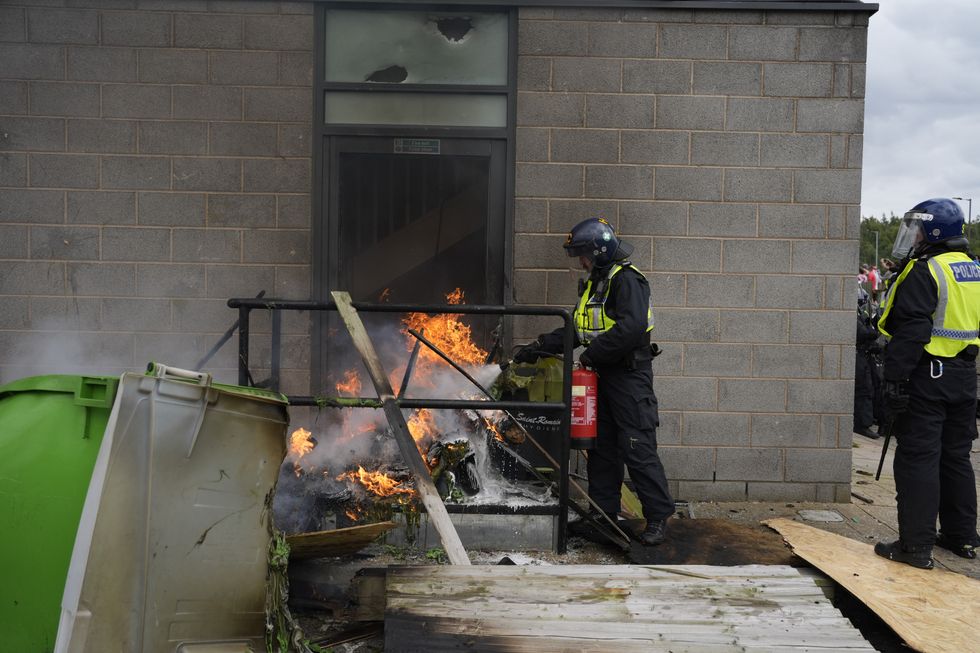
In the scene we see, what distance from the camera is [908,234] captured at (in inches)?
189

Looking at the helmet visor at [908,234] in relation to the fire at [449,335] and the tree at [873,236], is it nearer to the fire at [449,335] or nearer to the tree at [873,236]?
the fire at [449,335]

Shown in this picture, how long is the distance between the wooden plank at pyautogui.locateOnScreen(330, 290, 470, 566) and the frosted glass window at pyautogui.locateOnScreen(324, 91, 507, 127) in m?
1.97

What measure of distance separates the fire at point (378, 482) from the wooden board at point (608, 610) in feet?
3.89

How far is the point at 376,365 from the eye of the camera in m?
4.54

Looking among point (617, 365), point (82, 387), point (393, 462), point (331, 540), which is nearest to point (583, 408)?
point (617, 365)

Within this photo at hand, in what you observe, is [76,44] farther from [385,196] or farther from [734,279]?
[734,279]

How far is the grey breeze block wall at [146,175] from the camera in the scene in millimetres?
5938

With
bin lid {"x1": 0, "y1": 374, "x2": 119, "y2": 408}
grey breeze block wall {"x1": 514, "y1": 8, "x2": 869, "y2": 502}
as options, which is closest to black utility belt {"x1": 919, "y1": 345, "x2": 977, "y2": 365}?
grey breeze block wall {"x1": 514, "y1": 8, "x2": 869, "y2": 502}

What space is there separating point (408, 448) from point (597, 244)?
72.0 inches

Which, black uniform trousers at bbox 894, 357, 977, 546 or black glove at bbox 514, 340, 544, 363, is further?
black glove at bbox 514, 340, 544, 363

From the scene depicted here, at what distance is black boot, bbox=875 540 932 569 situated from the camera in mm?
4383

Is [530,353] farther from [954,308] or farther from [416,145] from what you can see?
[954,308]

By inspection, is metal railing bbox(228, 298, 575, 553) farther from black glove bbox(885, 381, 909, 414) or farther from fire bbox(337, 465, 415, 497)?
black glove bbox(885, 381, 909, 414)

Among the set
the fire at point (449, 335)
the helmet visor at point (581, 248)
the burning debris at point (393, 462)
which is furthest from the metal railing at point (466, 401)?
the fire at point (449, 335)
